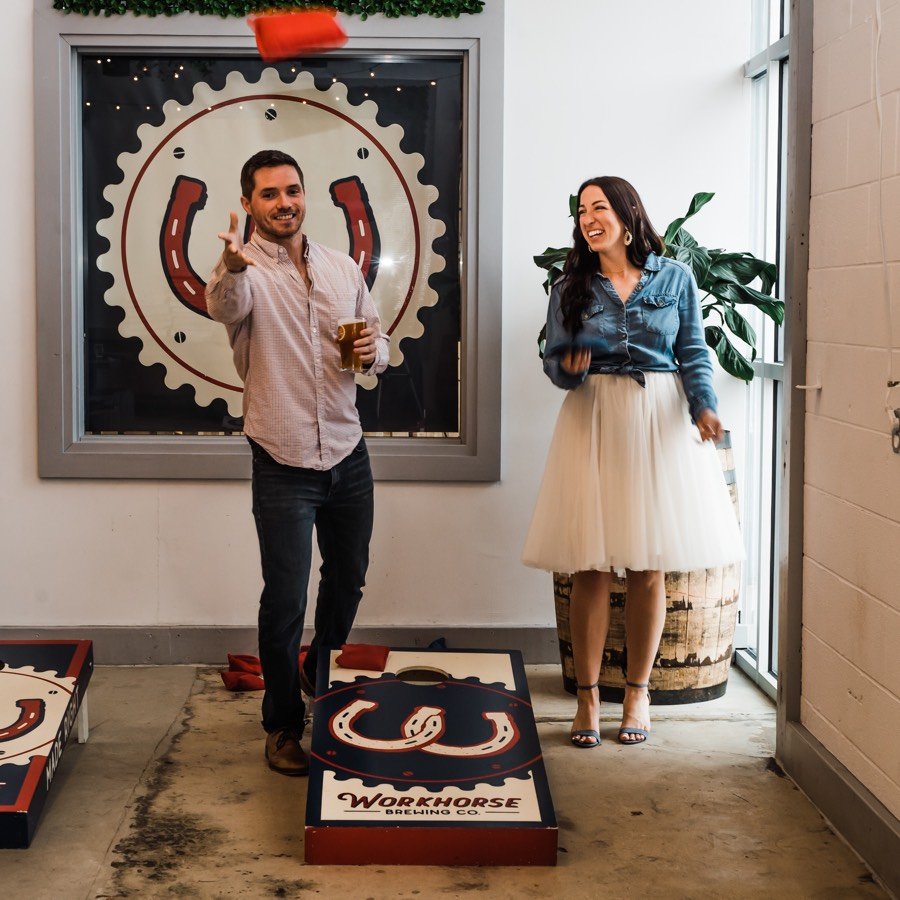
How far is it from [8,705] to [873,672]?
222 cm

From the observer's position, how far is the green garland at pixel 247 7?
4152mm

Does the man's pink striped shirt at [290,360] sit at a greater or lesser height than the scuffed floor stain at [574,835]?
greater

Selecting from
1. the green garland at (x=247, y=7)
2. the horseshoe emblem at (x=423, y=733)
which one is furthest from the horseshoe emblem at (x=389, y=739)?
the green garland at (x=247, y=7)

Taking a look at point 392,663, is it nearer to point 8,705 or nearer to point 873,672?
point 8,705

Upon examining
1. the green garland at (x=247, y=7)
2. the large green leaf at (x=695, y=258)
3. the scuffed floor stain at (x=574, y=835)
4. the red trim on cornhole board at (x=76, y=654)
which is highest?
the green garland at (x=247, y=7)

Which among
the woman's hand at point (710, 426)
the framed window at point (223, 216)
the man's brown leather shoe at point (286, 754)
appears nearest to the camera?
the man's brown leather shoe at point (286, 754)

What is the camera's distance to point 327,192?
14.2 ft

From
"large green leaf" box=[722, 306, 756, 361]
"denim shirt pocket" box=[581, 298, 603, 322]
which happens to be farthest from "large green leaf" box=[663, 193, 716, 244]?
"denim shirt pocket" box=[581, 298, 603, 322]

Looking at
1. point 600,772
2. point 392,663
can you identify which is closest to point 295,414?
point 392,663

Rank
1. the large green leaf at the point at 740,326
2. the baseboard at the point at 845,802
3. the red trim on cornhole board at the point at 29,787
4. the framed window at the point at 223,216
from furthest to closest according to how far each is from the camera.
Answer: the framed window at the point at 223,216, the large green leaf at the point at 740,326, the red trim on cornhole board at the point at 29,787, the baseboard at the point at 845,802

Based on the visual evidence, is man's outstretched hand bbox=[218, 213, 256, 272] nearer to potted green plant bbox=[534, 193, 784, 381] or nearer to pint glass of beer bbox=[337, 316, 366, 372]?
pint glass of beer bbox=[337, 316, 366, 372]

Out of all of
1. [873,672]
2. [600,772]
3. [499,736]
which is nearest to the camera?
[873,672]

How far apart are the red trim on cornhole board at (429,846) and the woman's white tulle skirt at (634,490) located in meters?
0.91

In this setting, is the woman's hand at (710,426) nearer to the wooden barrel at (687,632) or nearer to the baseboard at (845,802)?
the wooden barrel at (687,632)
